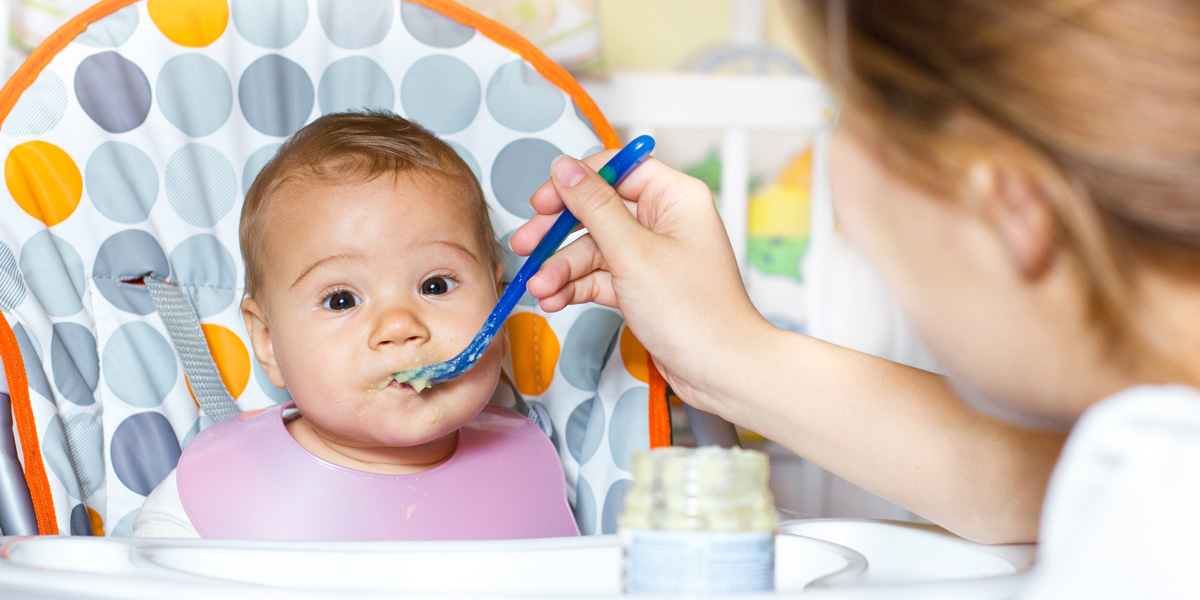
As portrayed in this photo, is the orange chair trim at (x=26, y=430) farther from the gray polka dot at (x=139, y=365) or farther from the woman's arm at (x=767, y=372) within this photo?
the woman's arm at (x=767, y=372)

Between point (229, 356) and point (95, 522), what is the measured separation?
185 millimetres

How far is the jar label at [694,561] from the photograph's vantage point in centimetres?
39

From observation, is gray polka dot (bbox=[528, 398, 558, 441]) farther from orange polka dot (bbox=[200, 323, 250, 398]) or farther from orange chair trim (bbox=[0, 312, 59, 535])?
orange chair trim (bbox=[0, 312, 59, 535])

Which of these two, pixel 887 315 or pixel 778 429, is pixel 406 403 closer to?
pixel 778 429

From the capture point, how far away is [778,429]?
0.74 metres

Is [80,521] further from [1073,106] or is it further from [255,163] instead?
[1073,106]

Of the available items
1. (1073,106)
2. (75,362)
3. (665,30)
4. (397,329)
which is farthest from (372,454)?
(665,30)

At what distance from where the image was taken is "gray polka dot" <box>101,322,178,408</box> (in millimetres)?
861

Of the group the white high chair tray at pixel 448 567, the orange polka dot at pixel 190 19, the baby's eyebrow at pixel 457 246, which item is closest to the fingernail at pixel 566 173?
the baby's eyebrow at pixel 457 246

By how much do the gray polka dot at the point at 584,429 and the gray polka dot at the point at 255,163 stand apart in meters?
0.37

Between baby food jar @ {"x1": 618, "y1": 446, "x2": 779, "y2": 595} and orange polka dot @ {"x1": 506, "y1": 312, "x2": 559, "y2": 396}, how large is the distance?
21.7 inches

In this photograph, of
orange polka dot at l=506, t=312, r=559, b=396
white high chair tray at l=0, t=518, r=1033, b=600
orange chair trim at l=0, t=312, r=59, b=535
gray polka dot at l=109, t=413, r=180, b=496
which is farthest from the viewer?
orange polka dot at l=506, t=312, r=559, b=396

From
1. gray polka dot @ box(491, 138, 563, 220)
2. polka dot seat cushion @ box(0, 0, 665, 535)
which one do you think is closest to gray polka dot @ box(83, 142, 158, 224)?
polka dot seat cushion @ box(0, 0, 665, 535)

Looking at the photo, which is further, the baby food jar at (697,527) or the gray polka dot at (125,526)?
the gray polka dot at (125,526)
